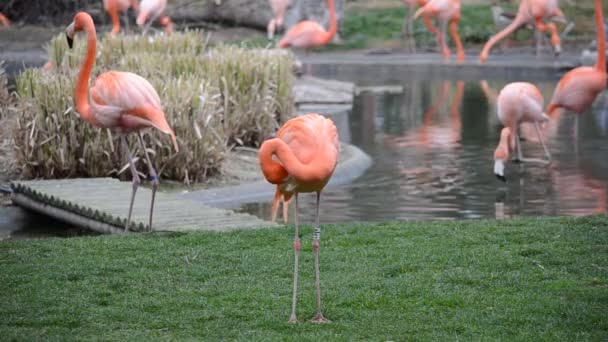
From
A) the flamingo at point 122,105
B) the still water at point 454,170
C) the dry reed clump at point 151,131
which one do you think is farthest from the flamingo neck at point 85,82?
the still water at point 454,170

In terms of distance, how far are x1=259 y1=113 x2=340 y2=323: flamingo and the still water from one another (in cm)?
315

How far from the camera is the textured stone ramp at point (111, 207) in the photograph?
6891 mm

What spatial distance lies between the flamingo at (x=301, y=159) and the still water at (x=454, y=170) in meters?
3.15

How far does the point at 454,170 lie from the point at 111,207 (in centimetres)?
388

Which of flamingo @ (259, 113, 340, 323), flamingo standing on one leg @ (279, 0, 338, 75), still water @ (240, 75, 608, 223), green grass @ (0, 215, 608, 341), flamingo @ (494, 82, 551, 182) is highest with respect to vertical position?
flamingo standing on one leg @ (279, 0, 338, 75)

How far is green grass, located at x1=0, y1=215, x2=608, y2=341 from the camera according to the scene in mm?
4516

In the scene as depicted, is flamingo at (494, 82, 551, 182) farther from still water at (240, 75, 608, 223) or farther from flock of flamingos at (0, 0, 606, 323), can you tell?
still water at (240, 75, 608, 223)

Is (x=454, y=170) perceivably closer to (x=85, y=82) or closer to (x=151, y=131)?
(x=151, y=131)

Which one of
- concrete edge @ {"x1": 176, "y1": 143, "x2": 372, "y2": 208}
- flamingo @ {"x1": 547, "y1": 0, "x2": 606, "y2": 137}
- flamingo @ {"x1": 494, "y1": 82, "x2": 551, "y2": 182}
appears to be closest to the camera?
concrete edge @ {"x1": 176, "y1": 143, "x2": 372, "y2": 208}

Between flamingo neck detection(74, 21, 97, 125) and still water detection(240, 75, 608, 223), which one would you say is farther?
still water detection(240, 75, 608, 223)

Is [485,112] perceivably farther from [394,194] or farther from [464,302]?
[464,302]

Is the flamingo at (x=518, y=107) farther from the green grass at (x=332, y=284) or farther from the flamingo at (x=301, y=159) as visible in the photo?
the flamingo at (x=301, y=159)

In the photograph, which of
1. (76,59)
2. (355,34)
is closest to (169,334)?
(76,59)

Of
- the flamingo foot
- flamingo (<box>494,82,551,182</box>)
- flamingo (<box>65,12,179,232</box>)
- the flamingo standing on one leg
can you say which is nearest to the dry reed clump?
flamingo (<box>65,12,179,232</box>)
